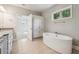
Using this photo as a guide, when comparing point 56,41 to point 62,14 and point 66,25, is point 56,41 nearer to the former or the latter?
point 66,25

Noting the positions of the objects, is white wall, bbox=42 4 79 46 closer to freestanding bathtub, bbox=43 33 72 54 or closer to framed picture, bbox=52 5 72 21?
framed picture, bbox=52 5 72 21

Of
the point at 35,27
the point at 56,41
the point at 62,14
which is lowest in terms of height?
the point at 56,41

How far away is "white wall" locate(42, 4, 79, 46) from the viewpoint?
158 centimetres

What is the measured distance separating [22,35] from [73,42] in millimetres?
1218

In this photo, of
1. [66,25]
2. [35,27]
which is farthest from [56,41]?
[35,27]

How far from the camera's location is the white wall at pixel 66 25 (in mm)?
1579

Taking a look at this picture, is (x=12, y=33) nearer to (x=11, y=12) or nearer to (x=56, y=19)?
(x=11, y=12)

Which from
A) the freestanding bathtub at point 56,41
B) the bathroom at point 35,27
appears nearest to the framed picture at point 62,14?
the bathroom at point 35,27

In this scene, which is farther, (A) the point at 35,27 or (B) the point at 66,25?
(A) the point at 35,27

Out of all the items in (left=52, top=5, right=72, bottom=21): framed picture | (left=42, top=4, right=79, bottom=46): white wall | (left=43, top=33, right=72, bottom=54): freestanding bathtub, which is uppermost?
(left=52, top=5, right=72, bottom=21): framed picture

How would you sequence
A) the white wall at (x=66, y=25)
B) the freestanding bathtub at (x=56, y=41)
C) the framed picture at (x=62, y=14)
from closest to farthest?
the white wall at (x=66, y=25)
the framed picture at (x=62, y=14)
the freestanding bathtub at (x=56, y=41)

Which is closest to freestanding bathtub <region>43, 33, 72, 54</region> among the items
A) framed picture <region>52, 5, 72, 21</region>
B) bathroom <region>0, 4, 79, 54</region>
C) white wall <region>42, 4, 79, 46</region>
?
bathroom <region>0, 4, 79, 54</region>

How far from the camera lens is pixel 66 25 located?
1.78 m

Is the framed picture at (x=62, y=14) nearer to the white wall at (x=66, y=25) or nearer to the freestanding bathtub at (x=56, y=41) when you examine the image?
the white wall at (x=66, y=25)
